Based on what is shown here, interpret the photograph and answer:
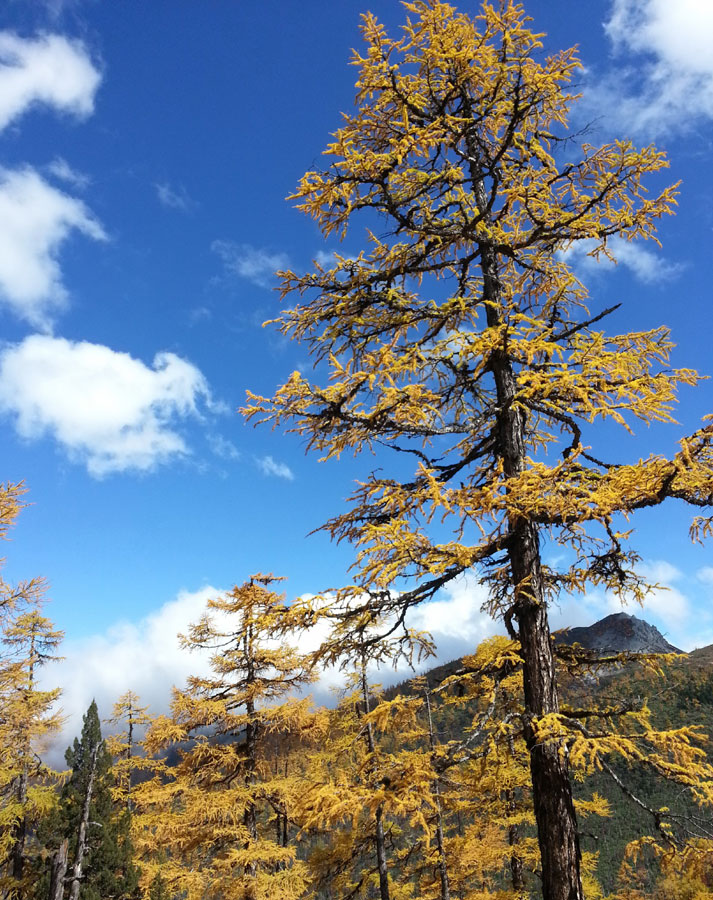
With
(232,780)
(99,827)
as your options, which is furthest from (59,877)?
(99,827)

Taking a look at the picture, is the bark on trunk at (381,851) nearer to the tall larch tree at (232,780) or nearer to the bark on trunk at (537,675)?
the tall larch tree at (232,780)

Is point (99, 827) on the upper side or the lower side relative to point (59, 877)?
lower

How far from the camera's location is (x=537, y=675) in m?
5.46

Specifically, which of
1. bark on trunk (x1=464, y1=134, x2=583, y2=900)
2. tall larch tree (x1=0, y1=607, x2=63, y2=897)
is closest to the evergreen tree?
tall larch tree (x1=0, y1=607, x2=63, y2=897)

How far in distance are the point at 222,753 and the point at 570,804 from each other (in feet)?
36.3

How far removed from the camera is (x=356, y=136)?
24.5 ft

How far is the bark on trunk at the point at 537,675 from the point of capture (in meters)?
4.88

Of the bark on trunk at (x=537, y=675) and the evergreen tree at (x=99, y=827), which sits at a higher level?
the bark on trunk at (x=537, y=675)

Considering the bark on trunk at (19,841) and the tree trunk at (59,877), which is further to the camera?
the bark on trunk at (19,841)

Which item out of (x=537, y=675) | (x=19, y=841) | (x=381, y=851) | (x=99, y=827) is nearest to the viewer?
(x=537, y=675)

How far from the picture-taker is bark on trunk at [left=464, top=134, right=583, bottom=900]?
16.0ft

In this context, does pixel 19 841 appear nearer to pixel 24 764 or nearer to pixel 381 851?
pixel 24 764

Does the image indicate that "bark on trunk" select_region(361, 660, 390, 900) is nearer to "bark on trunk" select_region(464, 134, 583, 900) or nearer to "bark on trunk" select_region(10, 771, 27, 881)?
"bark on trunk" select_region(464, 134, 583, 900)

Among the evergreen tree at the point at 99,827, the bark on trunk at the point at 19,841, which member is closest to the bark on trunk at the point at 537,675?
the evergreen tree at the point at 99,827
